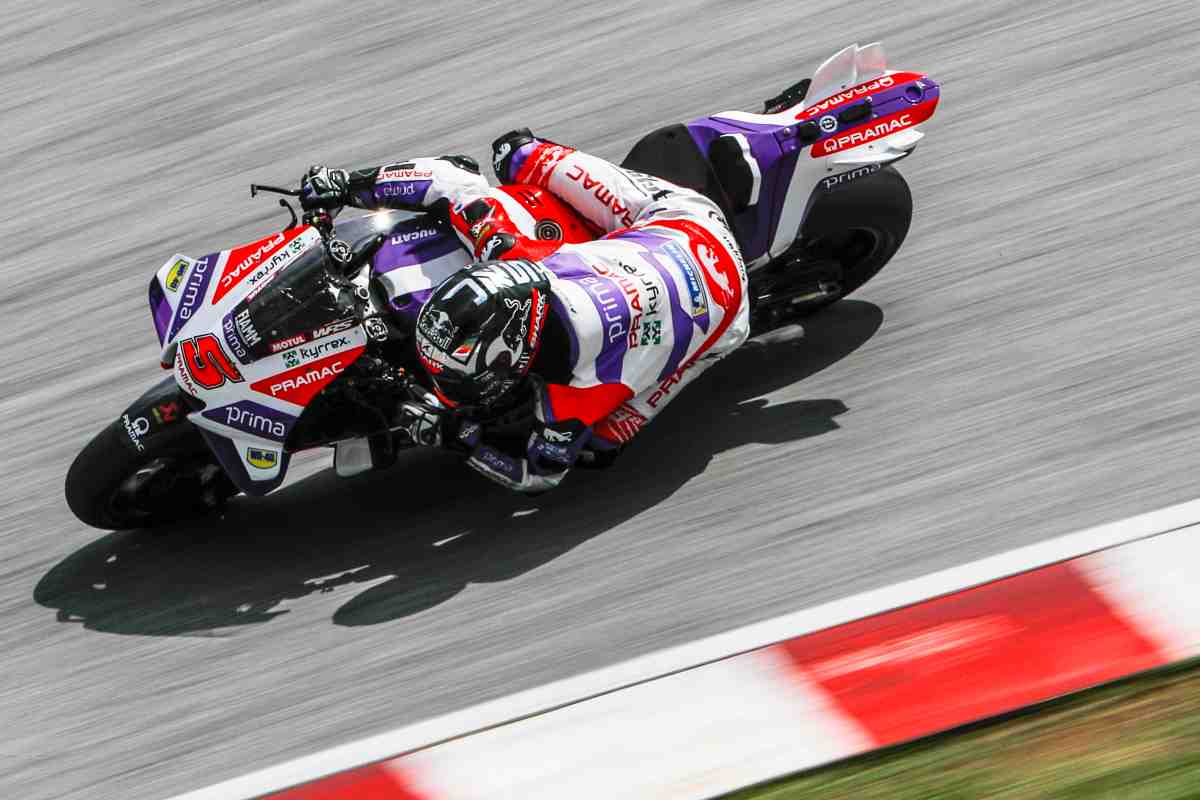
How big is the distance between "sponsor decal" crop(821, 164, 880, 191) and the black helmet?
1.57m

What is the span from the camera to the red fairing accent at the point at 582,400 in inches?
242

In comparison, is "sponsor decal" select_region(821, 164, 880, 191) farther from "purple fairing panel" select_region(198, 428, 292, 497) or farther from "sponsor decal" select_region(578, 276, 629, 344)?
"purple fairing panel" select_region(198, 428, 292, 497)

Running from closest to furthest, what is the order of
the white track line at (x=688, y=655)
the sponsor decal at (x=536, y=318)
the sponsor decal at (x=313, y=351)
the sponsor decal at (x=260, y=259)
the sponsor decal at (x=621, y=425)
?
the white track line at (x=688, y=655) < the sponsor decal at (x=536, y=318) < the sponsor decal at (x=313, y=351) < the sponsor decal at (x=260, y=259) < the sponsor decal at (x=621, y=425)

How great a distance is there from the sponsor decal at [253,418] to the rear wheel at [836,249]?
2.19 meters

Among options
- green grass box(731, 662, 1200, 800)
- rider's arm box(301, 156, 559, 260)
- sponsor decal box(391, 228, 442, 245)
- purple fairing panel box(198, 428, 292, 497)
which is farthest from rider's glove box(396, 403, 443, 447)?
green grass box(731, 662, 1200, 800)

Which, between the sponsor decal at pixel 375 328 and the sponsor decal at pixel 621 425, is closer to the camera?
the sponsor decal at pixel 375 328

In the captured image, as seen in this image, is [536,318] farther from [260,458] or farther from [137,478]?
[137,478]

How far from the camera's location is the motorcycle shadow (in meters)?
6.22

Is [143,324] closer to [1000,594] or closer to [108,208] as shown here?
[108,208]

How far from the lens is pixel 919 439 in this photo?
21.2 feet

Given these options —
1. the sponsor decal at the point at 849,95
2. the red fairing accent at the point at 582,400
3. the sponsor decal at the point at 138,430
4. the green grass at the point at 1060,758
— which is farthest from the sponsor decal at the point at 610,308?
the green grass at the point at 1060,758

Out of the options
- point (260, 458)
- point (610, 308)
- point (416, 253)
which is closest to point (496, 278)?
point (610, 308)

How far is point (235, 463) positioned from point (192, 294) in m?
0.69

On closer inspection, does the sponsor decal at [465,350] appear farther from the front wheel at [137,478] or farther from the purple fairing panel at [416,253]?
the front wheel at [137,478]
